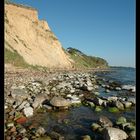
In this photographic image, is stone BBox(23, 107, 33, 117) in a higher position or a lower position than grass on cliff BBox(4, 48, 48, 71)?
lower

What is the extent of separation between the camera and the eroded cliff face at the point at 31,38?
41.4 m

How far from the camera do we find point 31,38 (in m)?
47.9

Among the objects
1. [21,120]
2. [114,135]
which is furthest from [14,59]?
[114,135]

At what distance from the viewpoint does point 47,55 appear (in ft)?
166

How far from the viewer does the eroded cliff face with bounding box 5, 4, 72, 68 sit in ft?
136

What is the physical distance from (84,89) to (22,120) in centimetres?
1153

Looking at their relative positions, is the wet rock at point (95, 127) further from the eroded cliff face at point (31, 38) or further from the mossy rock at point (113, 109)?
the eroded cliff face at point (31, 38)

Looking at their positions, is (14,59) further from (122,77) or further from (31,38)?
(122,77)

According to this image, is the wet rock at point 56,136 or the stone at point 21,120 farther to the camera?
the stone at point 21,120

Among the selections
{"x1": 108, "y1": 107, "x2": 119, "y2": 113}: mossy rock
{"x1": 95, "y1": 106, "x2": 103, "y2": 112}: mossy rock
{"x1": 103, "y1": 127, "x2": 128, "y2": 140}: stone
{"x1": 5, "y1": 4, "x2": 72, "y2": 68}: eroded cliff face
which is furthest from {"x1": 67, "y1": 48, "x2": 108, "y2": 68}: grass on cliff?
{"x1": 103, "y1": 127, "x2": 128, "y2": 140}: stone

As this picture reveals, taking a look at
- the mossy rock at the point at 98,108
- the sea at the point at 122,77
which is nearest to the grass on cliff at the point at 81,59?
the sea at the point at 122,77

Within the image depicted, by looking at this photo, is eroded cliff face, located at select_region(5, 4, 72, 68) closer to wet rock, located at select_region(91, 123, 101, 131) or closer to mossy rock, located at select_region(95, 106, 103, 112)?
mossy rock, located at select_region(95, 106, 103, 112)

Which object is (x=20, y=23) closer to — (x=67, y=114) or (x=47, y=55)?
(x=47, y=55)
